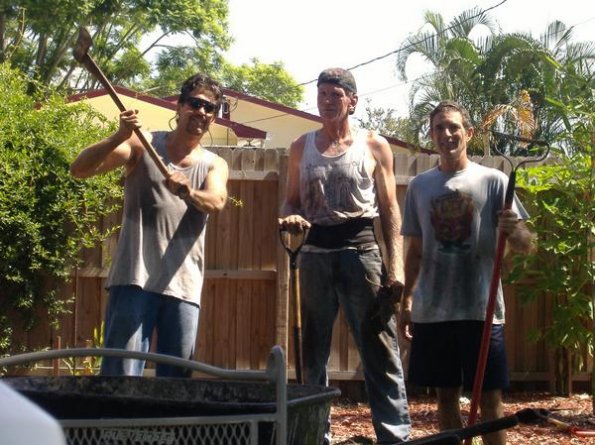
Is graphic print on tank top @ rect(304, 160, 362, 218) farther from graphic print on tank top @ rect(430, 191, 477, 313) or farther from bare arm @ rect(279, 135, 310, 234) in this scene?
graphic print on tank top @ rect(430, 191, 477, 313)

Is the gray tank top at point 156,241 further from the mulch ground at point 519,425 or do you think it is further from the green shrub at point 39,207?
the green shrub at point 39,207

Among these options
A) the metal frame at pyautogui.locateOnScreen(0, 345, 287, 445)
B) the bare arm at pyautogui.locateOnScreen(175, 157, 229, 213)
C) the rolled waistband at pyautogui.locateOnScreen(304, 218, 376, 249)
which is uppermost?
the bare arm at pyautogui.locateOnScreen(175, 157, 229, 213)

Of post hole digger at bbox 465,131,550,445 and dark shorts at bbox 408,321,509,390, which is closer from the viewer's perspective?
post hole digger at bbox 465,131,550,445

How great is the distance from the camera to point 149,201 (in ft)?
15.6

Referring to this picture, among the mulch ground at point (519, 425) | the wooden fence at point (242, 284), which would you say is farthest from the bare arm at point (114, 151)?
the wooden fence at point (242, 284)

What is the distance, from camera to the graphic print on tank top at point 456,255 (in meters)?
5.02

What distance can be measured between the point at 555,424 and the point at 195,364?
15.5 feet

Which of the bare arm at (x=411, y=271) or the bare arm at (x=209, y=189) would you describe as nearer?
the bare arm at (x=209, y=189)

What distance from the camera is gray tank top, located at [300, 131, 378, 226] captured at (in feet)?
17.9

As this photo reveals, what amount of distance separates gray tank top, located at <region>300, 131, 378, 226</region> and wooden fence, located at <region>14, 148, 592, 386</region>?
2.70 meters

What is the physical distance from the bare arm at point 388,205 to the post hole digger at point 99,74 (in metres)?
1.29

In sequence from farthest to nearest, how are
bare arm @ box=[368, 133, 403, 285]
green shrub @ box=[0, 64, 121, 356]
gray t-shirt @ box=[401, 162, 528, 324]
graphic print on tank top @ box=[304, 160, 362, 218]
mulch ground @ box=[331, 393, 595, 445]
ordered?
green shrub @ box=[0, 64, 121, 356]
mulch ground @ box=[331, 393, 595, 445]
bare arm @ box=[368, 133, 403, 285]
graphic print on tank top @ box=[304, 160, 362, 218]
gray t-shirt @ box=[401, 162, 528, 324]

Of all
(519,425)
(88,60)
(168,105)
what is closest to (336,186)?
(88,60)

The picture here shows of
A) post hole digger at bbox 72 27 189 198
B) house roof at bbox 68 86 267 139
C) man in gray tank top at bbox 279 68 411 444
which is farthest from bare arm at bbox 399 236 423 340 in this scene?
house roof at bbox 68 86 267 139
